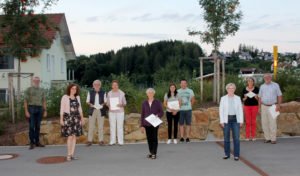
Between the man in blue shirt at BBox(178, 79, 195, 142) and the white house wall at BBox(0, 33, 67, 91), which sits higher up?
the white house wall at BBox(0, 33, 67, 91)

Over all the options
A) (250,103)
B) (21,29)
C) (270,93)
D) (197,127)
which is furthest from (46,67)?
(270,93)

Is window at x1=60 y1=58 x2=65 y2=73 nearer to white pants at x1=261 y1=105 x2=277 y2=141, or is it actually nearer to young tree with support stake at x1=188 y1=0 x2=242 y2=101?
young tree with support stake at x1=188 y1=0 x2=242 y2=101

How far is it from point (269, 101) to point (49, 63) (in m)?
27.1

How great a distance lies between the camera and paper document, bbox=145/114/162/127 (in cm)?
963

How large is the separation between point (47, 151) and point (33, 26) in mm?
4670

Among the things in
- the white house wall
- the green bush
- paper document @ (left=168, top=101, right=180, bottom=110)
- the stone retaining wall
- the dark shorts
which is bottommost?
the stone retaining wall

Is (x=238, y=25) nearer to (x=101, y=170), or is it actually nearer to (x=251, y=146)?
(x=251, y=146)

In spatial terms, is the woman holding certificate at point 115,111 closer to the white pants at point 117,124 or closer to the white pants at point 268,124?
the white pants at point 117,124

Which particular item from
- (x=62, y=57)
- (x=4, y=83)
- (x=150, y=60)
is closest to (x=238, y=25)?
(x=4, y=83)

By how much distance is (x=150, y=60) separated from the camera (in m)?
66.1

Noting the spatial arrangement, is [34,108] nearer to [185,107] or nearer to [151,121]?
[151,121]

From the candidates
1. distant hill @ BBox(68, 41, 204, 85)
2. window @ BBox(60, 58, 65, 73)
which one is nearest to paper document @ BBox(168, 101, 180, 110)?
window @ BBox(60, 58, 65, 73)

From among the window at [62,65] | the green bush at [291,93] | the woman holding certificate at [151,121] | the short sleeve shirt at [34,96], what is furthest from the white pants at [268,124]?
the window at [62,65]

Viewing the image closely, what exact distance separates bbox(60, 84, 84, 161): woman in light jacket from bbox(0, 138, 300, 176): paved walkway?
57 cm
